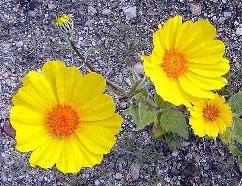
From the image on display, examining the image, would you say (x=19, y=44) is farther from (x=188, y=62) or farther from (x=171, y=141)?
(x=188, y=62)

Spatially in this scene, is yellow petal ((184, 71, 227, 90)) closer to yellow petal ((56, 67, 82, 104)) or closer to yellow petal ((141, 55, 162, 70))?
yellow petal ((141, 55, 162, 70))

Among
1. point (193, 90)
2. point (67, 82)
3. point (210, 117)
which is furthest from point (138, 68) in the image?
point (67, 82)

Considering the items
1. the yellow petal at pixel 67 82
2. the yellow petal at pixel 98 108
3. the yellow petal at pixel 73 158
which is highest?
the yellow petal at pixel 67 82

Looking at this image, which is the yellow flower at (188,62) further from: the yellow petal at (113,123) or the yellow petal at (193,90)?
the yellow petal at (113,123)

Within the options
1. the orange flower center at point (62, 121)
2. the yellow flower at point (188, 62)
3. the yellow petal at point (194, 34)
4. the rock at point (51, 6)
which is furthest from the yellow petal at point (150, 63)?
the rock at point (51, 6)

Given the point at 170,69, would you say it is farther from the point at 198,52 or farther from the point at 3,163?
the point at 3,163

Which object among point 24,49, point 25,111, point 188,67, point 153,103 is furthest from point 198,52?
point 24,49

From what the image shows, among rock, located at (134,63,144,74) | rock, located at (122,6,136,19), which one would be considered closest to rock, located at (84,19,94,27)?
rock, located at (122,6,136,19)
